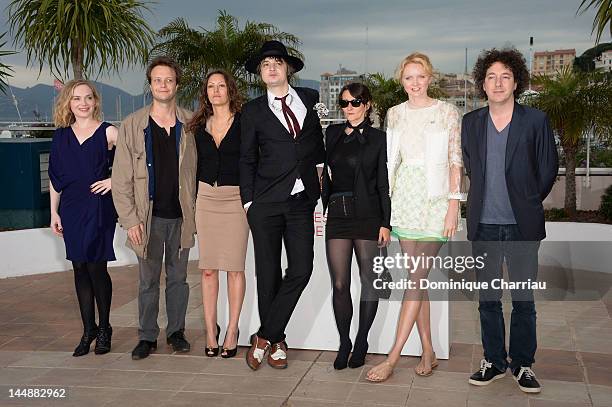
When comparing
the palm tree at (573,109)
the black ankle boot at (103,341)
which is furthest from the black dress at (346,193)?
the palm tree at (573,109)

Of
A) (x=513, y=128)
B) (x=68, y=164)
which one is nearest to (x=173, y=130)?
(x=68, y=164)

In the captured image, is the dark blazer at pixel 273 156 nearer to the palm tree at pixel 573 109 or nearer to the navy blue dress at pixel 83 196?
the navy blue dress at pixel 83 196

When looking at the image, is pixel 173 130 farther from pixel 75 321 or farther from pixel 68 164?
pixel 75 321

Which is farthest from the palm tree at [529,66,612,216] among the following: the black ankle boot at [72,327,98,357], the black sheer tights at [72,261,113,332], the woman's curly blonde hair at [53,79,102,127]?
the black ankle boot at [72,327,98,357]

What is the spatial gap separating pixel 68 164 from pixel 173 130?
2.15ft

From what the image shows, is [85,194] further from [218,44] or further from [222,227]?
[218,44]

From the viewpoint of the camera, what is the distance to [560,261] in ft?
27.1

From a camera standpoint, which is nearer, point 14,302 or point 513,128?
point 513,128

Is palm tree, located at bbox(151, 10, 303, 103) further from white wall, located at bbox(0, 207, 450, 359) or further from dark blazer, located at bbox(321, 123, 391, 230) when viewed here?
dark blazer, located at bbox(321, 123, 391, 230)

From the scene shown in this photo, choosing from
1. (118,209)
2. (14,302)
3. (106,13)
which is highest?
(106,13)

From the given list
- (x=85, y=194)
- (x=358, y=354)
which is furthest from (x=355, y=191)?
(x=85, y=194)

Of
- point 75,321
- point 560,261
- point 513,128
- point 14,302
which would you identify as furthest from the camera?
point 560,261

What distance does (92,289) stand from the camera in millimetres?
4852

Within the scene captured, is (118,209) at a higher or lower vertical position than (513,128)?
lower
